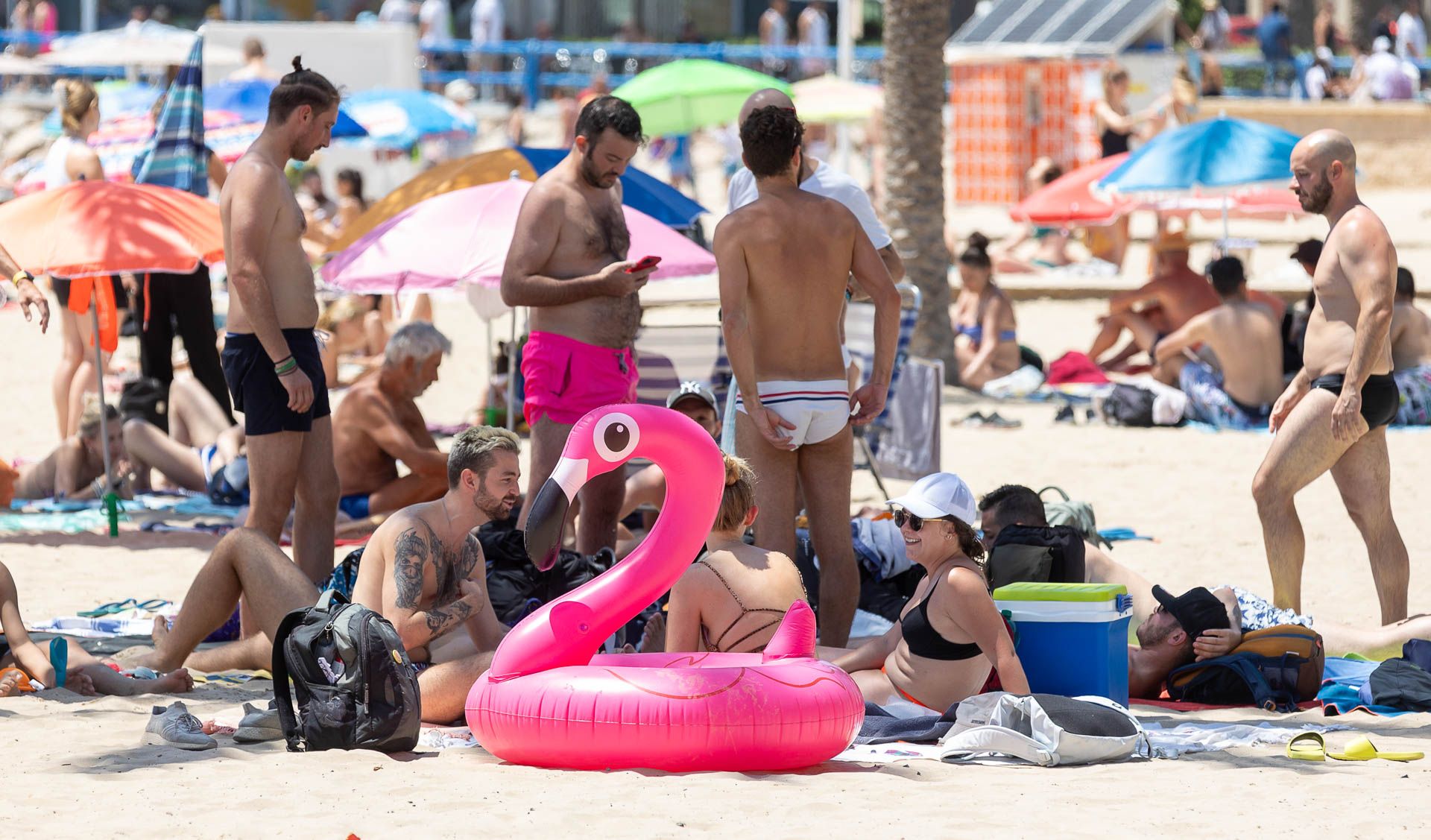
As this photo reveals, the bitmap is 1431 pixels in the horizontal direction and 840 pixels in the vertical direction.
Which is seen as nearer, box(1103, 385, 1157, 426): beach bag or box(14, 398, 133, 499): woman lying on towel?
box(14, 398, 133, 499): woman lying on towel

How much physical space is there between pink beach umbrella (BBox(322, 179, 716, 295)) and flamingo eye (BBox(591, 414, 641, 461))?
10.8ft

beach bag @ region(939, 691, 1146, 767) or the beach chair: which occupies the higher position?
the beach chair

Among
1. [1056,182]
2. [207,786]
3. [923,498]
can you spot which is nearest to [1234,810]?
[923,498]

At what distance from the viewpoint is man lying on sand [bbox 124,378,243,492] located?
8.75 metres

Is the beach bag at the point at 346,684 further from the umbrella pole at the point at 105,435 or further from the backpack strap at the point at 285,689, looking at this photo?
the umbrella pole at the point at 105,435

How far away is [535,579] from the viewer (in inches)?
222

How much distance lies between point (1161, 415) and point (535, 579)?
622 centimetres

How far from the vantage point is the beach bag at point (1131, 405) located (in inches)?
430

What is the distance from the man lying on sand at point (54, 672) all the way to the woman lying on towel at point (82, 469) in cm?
314

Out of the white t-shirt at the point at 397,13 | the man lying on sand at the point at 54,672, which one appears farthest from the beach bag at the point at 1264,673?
the white t-shirt at the point at 397,13

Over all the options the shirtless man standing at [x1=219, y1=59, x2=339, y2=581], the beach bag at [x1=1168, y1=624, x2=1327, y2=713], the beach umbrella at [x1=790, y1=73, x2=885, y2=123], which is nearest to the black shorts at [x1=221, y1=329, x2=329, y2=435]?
the shirtless man standing at [x1=219, y1=59, x2=339, y2=581]

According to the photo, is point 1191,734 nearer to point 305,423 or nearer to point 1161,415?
point 305,423

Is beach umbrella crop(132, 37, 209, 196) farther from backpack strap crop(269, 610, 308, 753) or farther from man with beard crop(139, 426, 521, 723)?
backpack strap crop(269, 610, 308, 753)

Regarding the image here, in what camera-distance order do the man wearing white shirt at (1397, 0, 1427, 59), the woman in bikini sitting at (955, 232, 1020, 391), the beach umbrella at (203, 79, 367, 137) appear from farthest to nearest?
1. the man wearing white shirt at (1397, 0, 1427, 59)
2. the beach umbrella at (203, 79, 367, 137)
3. the woman in bikini sitting at (955, 232, 1020, 391)
